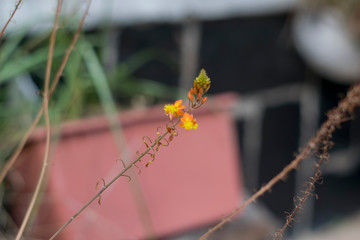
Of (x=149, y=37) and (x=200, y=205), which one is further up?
(x=149, y=37)

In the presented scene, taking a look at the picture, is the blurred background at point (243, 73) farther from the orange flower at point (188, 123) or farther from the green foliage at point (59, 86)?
the orange flower at point (188, 123)

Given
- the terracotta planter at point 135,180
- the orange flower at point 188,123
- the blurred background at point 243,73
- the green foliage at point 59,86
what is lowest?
the orange flower at point 188,123

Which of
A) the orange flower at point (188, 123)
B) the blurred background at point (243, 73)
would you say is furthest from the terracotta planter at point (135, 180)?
the orange flower at point (188, 123)

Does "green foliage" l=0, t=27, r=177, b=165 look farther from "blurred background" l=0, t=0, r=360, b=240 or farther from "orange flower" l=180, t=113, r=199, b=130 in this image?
"orange flower" l=180, t=113, r=199, b=130

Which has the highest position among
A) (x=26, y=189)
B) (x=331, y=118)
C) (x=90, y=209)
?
(x=26, y=189)

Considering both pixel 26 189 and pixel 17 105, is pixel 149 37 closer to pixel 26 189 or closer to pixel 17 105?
pixel 17 105

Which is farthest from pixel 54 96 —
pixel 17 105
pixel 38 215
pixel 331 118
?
pixel 331 118

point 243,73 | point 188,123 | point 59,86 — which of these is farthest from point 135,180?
point 243,73
